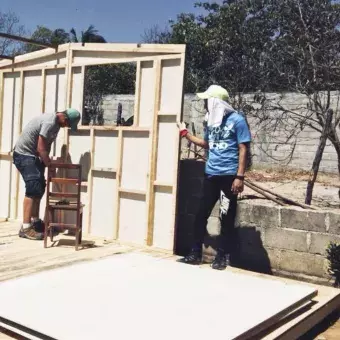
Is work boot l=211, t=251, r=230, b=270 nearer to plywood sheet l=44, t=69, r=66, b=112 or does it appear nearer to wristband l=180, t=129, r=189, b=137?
wristband l=180, t=129, r=189, b=137

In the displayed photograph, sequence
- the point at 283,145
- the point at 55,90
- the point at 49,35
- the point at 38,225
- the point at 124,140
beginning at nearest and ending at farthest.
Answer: the point at 124,140
the point at 38,225
the point at 55,90
the point at 283,145
the point at 49,35

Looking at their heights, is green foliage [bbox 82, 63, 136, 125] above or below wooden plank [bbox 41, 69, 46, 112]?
above

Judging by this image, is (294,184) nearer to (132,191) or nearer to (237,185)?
(132,191)

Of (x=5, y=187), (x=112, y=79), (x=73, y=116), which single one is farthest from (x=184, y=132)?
(x=112, y=79)

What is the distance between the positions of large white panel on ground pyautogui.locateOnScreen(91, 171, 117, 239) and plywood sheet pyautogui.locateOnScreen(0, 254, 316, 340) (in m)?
1.24

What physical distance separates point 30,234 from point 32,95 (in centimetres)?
184

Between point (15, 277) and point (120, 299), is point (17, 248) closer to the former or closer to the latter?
point (15, 277)

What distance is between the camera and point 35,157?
5227 millimetres

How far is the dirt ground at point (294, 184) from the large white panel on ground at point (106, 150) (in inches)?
57.1

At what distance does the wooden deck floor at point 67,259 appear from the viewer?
3.07 m

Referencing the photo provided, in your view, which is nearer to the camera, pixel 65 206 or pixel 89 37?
pixel 65 206

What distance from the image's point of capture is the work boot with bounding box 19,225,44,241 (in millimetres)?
5148

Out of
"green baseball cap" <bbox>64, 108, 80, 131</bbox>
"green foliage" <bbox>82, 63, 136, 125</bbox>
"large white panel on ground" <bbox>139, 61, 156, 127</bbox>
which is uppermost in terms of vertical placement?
"green foliage" <bbox>82, 63, 136, 125</bbox>

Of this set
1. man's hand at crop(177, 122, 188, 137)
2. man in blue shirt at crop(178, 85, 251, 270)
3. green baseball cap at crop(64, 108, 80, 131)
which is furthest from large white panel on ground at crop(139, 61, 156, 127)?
man in blue shirt at crop(178, 85, 251, 270)
